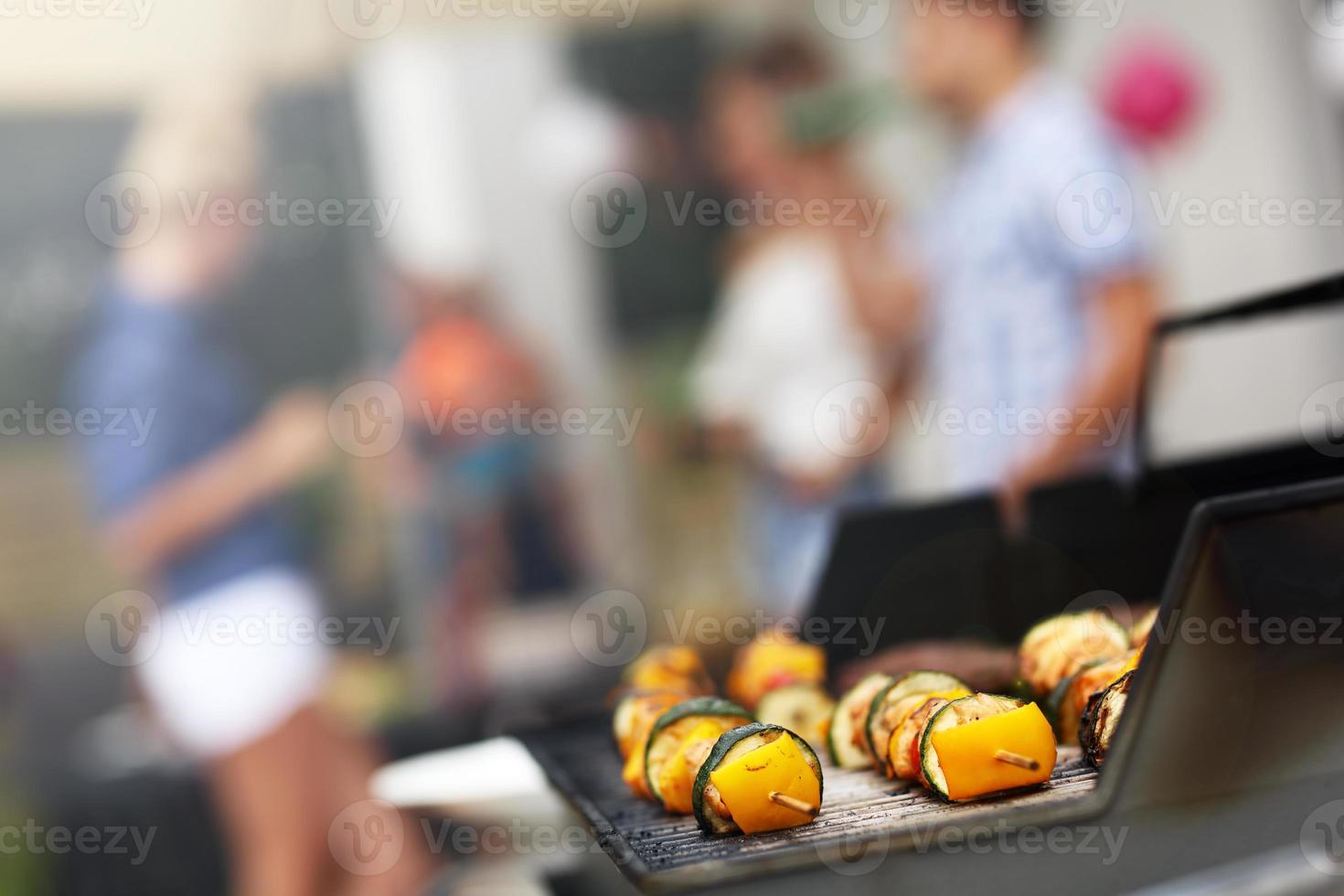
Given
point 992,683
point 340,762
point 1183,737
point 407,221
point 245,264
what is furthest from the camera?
point 407,221

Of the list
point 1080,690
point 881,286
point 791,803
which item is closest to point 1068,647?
point 1080,690

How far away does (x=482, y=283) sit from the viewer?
14.6ft

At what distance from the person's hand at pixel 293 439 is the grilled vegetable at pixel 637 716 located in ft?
8.31

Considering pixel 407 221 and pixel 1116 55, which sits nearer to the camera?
pixel 407 221

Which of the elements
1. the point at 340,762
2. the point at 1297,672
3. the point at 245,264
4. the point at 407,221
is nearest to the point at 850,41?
the point at 407,221

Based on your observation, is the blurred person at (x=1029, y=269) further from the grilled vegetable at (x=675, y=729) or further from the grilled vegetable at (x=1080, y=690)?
the grilled vegetable at (x=675, y=729)

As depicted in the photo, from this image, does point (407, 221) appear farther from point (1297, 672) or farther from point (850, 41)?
point (1297, 672)

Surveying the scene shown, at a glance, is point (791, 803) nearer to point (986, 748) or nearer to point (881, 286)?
point (986, 748)

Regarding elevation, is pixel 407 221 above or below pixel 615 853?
above

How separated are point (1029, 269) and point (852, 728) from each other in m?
1.63

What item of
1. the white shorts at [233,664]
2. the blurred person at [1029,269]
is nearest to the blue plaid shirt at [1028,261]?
the blurred person at [1029,269]

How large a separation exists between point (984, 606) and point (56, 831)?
3.17 meters

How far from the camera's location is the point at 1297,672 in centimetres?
94

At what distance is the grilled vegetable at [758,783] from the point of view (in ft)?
3.25
